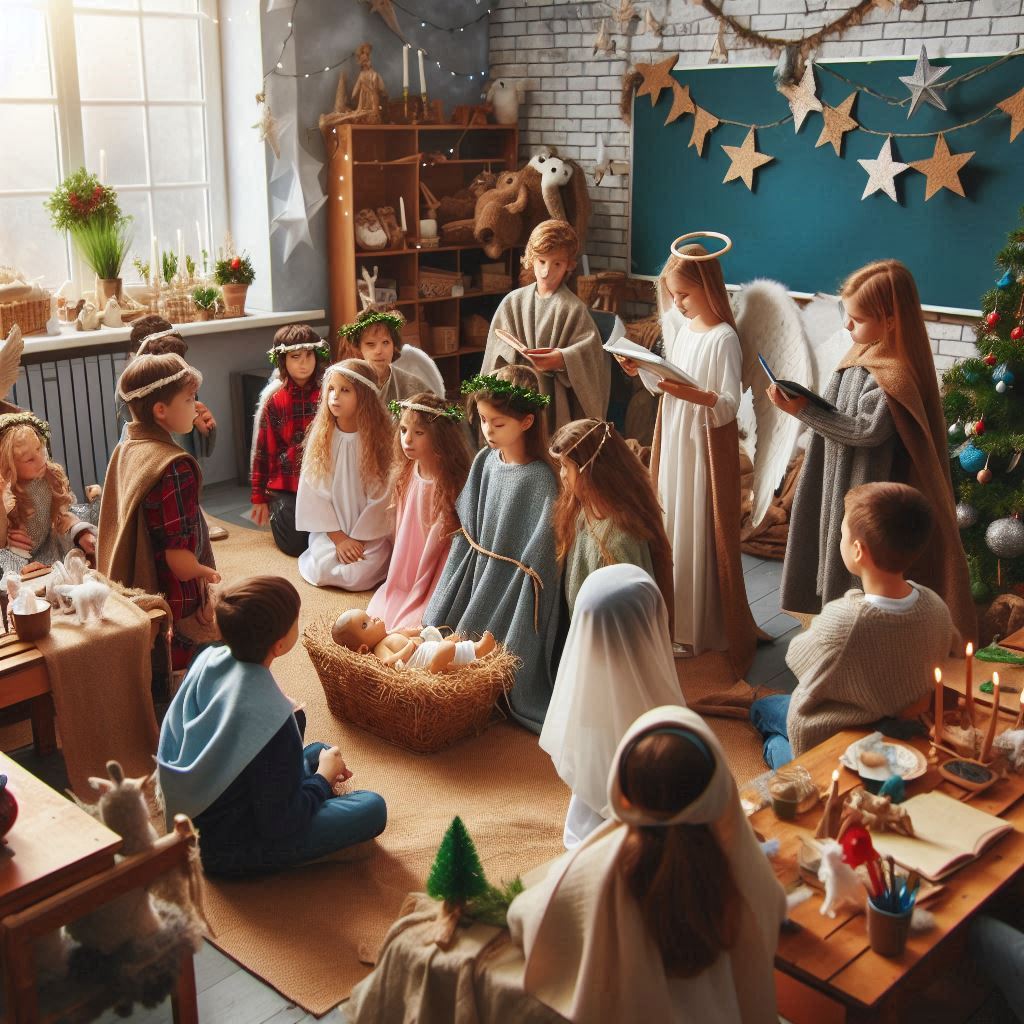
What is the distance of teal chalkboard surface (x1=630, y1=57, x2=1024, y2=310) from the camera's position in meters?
5.93

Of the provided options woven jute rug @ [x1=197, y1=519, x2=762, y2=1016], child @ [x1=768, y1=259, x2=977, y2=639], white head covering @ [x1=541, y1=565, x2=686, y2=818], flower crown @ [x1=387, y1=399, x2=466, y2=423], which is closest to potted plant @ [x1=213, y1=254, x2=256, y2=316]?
flower crown @ [x1=387, y1=399, x2=466, y2=423]

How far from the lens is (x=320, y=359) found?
5844 mm

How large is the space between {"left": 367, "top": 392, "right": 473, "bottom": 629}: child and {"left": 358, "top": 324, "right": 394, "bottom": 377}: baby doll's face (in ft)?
2.02

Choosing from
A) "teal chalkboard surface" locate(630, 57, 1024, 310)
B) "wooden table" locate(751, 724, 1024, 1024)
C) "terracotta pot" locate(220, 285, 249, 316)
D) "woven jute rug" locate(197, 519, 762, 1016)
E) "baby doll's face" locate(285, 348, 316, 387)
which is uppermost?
"teal chalkboard surface" locate(630, 57, 1024, 310)

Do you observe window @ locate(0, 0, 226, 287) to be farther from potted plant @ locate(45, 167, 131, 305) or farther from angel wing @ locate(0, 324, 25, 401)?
angel wing @ locate(0, 324, 25, 401)

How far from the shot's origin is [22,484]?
4.55 metres

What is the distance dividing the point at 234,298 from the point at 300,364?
152 cm

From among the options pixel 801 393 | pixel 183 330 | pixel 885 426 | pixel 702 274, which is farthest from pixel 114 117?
pixel 885 426

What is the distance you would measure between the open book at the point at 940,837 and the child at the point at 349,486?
10.1ft

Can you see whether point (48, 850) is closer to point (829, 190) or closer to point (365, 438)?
point (365, 438)

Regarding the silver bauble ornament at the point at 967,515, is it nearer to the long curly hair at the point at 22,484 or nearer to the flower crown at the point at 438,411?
the flower crown at the point at 438,411

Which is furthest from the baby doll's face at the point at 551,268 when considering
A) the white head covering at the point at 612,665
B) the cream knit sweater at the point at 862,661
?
Result: the white head covering at the point at 612,665

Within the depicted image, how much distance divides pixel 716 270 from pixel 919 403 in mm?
1018

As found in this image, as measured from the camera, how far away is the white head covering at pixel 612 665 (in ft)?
8.95
